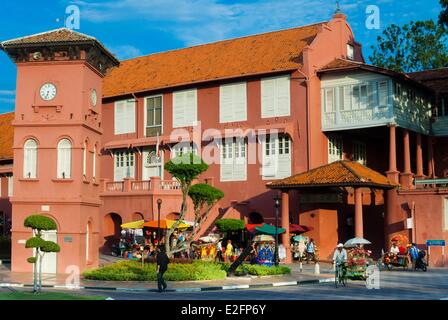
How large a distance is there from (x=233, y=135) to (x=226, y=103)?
2147 millimetres

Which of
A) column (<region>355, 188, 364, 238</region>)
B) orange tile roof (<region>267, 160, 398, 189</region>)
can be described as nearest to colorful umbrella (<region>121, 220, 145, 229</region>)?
orange tile roof (<region>267, 160, 398, 189</region>)

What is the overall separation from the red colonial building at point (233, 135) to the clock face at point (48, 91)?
0.06m

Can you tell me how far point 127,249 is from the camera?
36.7 meters

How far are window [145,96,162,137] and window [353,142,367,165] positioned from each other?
11613 millimetres

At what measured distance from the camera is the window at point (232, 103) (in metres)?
38.5

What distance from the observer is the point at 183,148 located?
1585 inches

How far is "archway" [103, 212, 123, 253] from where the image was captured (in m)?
39.7

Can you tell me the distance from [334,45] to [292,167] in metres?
7.67

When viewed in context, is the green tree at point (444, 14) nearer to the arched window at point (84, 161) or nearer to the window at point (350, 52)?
the window at point (350, 52)

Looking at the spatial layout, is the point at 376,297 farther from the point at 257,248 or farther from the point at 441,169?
the point at 441,169

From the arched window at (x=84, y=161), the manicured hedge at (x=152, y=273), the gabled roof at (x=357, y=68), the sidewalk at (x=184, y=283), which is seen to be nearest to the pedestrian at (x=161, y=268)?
the sidewalk at (x=184, y=283)

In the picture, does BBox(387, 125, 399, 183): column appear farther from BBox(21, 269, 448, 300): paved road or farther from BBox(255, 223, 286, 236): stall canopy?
BBox(21, 269, 448, 300): paved road

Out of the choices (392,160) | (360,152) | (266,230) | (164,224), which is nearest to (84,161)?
(164,224)
